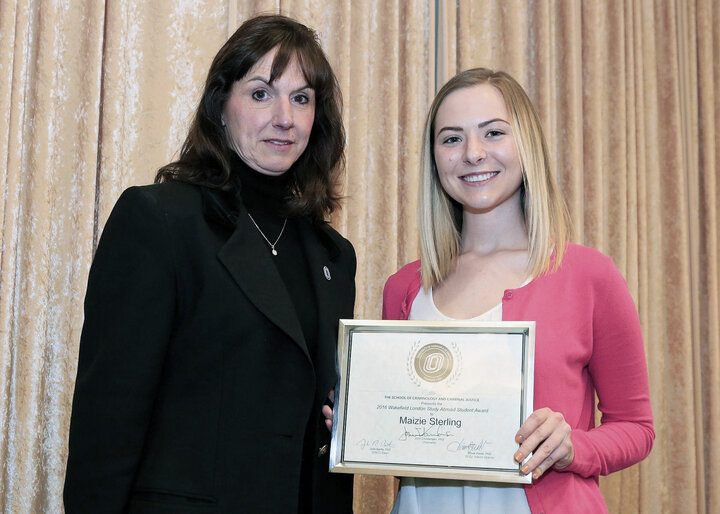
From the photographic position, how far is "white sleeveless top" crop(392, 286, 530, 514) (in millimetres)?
1901

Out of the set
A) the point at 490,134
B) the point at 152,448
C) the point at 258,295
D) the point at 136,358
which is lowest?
the point at 152,448

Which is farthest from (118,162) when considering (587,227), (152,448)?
(587,227)

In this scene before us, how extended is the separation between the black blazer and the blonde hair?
60 centimetres

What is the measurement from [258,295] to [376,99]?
5.84 ft

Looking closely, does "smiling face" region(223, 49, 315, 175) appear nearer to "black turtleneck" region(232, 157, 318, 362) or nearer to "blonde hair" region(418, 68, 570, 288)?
"black turtleneck" region(232, 157, 318, 362)

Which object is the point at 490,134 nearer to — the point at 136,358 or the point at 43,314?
the point at 136,358

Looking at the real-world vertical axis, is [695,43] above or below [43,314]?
above

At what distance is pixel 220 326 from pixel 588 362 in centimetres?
98

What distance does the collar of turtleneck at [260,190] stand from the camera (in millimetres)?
2129

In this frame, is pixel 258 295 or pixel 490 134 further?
pixel 490 134

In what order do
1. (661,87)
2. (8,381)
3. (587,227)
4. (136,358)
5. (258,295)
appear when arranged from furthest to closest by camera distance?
(661,87) < (587,227) < (8,381) < (258,295) < (136,358)

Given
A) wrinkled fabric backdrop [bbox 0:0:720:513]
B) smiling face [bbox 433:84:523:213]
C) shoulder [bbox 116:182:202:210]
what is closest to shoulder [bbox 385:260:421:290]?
smiling face [bbox 433:84:523:213]

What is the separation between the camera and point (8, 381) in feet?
8.23
